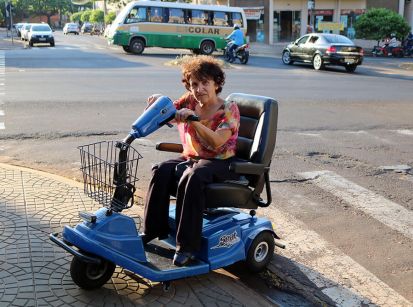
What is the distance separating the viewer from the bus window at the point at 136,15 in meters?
27.8

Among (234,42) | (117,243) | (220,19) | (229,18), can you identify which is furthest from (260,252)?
(229,18)

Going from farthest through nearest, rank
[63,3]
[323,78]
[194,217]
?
[63,3]
[323,78]
[194,217]

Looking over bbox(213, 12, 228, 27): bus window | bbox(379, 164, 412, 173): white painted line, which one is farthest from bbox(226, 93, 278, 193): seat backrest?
bbox(213, 12, 228, 27): bus window

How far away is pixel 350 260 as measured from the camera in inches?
174

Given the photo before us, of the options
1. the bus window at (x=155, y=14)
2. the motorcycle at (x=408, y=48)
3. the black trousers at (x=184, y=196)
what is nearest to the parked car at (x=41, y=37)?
the bus window at (x=155, y=14)

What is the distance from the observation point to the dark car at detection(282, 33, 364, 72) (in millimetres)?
22219

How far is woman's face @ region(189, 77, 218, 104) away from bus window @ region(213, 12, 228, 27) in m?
A: 26.6

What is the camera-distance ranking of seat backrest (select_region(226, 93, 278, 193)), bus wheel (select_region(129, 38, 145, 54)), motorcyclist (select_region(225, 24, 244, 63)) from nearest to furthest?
seat backrest (select_region(226, 93, 278, 193))
motorcyclist (select_region(225, 24, 244, 63))
bus wheel (select_region(129, 38, 145, 54))

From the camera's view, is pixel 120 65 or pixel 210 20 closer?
pixel 120 65

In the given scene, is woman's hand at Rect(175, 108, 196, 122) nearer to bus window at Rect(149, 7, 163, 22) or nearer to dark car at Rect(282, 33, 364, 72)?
dark car at Rect(282, 33, 364, 72)

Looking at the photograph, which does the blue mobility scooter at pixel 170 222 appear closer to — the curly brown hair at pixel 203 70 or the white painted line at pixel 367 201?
the curly brown hair at pixel 203 70

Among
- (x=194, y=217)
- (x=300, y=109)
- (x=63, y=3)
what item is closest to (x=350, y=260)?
(x=194, y=217)

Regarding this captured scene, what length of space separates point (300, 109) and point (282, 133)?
2753 mm

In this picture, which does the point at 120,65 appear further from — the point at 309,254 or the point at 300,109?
the point at 309,254
